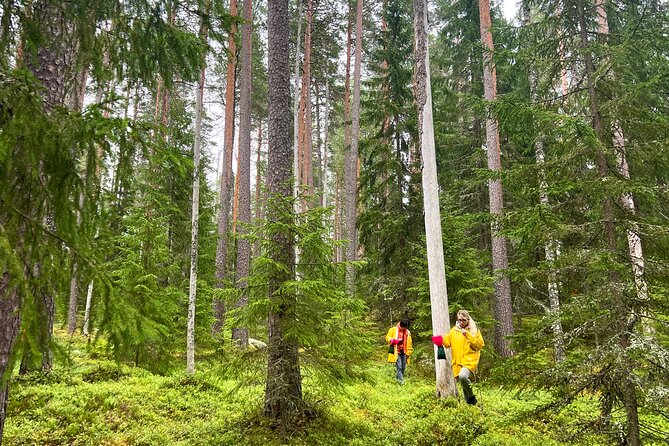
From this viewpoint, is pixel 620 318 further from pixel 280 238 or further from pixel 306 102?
pixel 306 102

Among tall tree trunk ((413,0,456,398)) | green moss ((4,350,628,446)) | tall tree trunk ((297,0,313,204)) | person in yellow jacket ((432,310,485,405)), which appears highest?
tall tree trunk ((297,0,313,204))

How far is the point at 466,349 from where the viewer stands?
6664 mm

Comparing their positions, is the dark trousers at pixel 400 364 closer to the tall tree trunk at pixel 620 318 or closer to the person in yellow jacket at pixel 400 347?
the person in yellow jacket at pixel 400 347

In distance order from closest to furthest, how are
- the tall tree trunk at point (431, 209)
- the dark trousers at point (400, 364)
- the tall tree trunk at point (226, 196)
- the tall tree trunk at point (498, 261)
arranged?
the tall tree trunk at point (431, 209) < the dark trousers at point (400, 364) < the tall tree trunk at point (498, 261) < the tall tree trunk at point (226, 196)

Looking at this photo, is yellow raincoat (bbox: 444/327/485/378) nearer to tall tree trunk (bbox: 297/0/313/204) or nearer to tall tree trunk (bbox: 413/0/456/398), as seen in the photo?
tall tree trunk (bbox: 413/0/456/398)

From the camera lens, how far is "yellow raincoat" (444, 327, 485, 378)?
6.56 meters

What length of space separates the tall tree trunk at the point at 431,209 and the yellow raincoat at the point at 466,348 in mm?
1300

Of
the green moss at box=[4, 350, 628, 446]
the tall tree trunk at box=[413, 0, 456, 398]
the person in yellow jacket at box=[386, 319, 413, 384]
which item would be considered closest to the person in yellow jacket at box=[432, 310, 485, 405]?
the green moss at box=[4, 350, 628, 446]

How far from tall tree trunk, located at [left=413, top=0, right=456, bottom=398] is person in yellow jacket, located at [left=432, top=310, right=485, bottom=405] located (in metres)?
1.29

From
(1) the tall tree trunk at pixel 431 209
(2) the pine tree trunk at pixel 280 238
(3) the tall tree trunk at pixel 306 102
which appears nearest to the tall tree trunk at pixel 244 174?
(3) the tall tree trunk at pixel 306 102

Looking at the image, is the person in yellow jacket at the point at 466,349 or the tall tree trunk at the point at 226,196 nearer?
the person in yellow jacket at the point at 466,349

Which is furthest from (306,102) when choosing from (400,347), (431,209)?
(400,347)

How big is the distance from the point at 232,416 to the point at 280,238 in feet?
10.8

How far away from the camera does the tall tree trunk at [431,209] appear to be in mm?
8062
